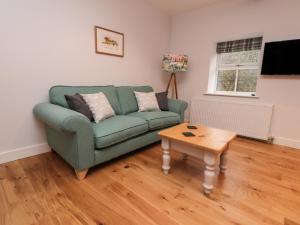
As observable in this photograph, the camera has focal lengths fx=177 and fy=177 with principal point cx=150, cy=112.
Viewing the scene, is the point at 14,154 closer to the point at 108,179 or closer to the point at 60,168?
the point at 60,168

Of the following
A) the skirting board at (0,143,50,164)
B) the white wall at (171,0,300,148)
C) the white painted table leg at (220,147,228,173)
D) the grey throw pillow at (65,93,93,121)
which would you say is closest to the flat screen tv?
the white wall at (171,0,300,148)

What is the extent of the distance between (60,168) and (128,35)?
2359 millimetres

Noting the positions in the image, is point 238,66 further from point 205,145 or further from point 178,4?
point 205,145

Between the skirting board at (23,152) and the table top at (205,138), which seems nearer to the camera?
the table top at (205,138)

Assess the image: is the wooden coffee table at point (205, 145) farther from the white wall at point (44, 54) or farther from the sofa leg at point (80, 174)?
the white wall at point (44, 54)

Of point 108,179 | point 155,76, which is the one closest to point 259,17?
point 155,76

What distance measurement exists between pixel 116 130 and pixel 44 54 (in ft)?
4.35

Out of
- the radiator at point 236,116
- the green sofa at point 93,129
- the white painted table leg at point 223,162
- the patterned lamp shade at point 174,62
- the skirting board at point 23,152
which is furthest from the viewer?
the patterned lamp shade at point 174,62

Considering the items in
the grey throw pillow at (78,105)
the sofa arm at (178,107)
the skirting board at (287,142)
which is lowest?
the skirting board at (287,142)

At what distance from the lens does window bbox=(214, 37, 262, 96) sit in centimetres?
307

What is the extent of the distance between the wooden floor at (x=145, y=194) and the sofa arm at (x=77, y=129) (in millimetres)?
221

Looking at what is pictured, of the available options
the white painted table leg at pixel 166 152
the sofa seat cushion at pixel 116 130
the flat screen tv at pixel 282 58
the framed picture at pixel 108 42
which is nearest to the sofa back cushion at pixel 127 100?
the sofa seat cushion at pixel 116 130

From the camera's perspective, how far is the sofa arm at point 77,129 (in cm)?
152

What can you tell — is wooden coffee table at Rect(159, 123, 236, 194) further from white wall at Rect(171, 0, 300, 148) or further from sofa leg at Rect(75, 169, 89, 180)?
white wall at Rect(171, 0, 300, 148)
